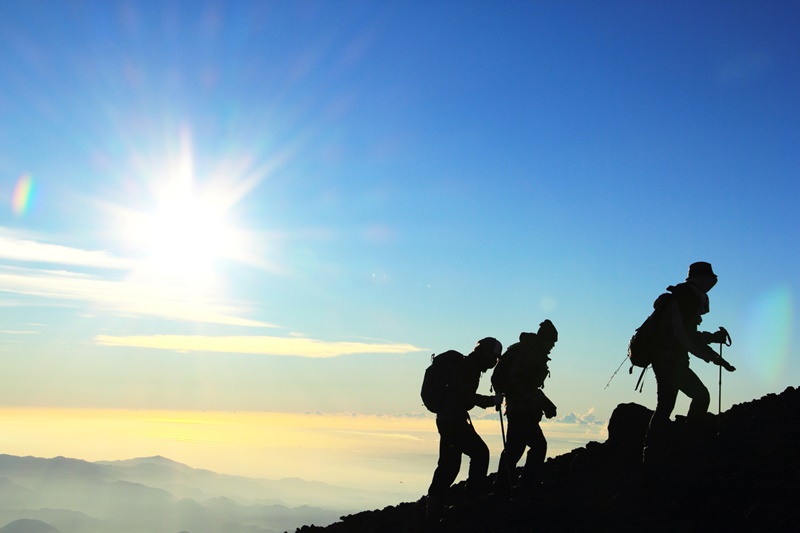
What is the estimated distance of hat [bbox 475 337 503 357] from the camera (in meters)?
10.5

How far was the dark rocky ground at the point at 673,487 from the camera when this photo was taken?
773cm

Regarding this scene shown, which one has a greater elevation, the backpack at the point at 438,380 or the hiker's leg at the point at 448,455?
the backpack at the point at 438,380

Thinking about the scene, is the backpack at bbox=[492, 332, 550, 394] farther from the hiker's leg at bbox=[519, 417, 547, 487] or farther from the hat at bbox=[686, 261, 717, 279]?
the hat at bbox=[686, 261, 717, 279]

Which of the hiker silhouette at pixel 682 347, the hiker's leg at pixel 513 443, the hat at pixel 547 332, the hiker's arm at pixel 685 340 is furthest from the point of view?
the hat at pixel 547 332

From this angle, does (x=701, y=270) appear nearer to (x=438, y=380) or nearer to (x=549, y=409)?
(x=549, y=409)

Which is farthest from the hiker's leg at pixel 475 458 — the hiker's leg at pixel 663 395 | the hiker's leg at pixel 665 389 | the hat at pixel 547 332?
the hiker's leg at pixel 665 389

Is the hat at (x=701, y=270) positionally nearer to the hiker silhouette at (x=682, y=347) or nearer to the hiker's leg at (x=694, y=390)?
the hiker silhouette at (x=682, y=347)

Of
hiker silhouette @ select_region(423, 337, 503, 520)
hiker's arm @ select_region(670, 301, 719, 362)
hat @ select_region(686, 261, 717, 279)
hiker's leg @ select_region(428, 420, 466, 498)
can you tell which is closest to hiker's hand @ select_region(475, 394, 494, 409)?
hiker silhouette @ select_region(423, 337, 503, 520)

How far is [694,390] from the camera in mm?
9516

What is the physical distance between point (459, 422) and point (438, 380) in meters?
0.71

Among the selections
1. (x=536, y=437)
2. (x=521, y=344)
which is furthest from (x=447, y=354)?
(x=536, y=437)

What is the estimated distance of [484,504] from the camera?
400 inches

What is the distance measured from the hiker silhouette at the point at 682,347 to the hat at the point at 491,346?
229 centimetres

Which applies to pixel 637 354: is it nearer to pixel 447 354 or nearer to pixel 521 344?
pixel 521 344
